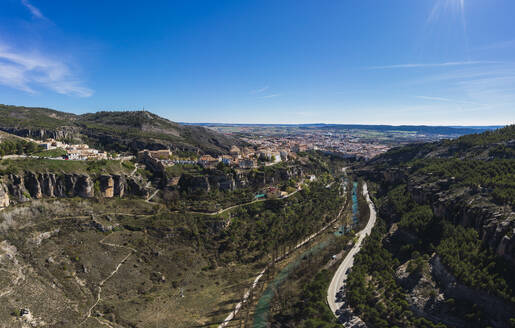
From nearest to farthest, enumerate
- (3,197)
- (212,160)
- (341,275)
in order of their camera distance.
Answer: (3,197) → (341,275) → (212,160)

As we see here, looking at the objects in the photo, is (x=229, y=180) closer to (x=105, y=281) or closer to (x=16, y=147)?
(x=105, y=281)

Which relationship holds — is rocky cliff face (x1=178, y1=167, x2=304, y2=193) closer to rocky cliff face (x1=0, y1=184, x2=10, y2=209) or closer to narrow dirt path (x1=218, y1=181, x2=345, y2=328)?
narrow dirt path (x1=218, y1=181, x2=345, y2=328)

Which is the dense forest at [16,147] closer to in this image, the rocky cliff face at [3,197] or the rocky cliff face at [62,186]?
the rocky cliff face at [62,186]

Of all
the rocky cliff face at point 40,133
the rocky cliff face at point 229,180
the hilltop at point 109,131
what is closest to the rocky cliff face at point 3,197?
the rocky cliff face at point 229,180

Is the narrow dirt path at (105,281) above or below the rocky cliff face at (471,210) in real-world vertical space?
below

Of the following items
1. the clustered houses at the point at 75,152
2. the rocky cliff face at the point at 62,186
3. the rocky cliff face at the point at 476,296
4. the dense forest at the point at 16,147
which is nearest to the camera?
the rocky cliff face at the point at 476,296

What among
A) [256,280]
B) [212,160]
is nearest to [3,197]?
[256,280]

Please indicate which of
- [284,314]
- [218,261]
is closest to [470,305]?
[284,314]

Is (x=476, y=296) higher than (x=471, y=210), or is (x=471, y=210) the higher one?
(x=471, y=210)
